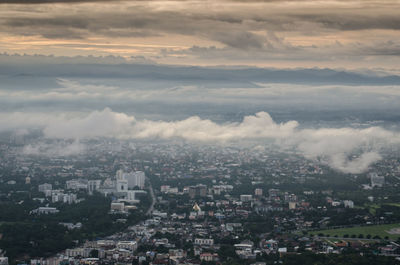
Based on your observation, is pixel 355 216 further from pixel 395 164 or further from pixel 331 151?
pixel 331 151

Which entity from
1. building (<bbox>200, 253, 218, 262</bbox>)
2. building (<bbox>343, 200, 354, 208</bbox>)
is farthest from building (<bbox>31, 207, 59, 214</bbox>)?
building (<bbox>343, 200, 354, 208</bbox>)

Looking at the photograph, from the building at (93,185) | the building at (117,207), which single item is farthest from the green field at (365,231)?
the building at (93,185)

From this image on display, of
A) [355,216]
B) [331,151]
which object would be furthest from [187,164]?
[355,216]

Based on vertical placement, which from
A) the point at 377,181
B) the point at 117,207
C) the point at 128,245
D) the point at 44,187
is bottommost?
the point at 44,187


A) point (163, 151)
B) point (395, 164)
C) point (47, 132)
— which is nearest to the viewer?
point (395, 164)

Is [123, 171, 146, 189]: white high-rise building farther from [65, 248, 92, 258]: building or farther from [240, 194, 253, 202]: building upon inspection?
[65, 248, 92, 258]: building

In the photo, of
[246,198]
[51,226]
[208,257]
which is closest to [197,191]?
[246,198]

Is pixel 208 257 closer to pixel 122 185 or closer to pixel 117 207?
pixel 117 207

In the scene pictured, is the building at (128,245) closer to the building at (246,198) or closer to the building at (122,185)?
the building at (246,198)
